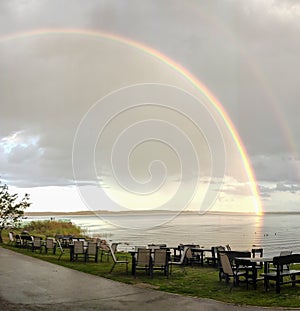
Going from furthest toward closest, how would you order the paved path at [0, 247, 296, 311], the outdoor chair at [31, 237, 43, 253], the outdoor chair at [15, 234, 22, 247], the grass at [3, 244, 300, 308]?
the outdoor chair at [15, 234, 22, 247] → the outdoor chair at [31, 237, 43, 253] → the grass at [3, 244, 300, 308] → the paved path at [0, 247, 296, 311]

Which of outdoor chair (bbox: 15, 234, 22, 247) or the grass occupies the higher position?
outdoor chair (bbox: 15, 234, 22, 247)

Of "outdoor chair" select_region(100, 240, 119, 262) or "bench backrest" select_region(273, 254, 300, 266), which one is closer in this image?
"bench backrest" select_region(273, 254, 300, 266)

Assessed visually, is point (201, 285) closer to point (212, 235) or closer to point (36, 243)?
point (36, 243)

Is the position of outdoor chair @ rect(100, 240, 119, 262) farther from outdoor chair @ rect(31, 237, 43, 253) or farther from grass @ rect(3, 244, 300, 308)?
outdoor chair @ rect(31, 237, 43, 253)

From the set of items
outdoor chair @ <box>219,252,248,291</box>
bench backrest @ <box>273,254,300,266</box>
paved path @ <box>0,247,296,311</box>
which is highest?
bench backrest @ <box>273,254,300,266</box>

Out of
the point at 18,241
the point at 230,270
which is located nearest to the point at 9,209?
the point at 18,241

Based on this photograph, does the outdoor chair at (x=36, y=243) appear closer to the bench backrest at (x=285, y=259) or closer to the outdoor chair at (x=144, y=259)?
the outdoor chair at (x=144, y=259)

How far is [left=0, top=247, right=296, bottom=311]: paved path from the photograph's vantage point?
8.34m

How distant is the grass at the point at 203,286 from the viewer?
30.7 ft

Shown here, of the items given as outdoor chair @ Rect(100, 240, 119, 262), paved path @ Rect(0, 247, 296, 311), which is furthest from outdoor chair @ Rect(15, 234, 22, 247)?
paved path @ Rect(0, 247, 296, 311)

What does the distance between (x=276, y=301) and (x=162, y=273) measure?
5193 millimetres

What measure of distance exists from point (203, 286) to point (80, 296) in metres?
3.34

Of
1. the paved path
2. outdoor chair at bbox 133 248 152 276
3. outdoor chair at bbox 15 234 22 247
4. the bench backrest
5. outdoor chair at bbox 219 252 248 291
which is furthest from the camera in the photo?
outdoor chair at bbox 15 234 22 247

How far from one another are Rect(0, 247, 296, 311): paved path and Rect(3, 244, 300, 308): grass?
652 millimetres
